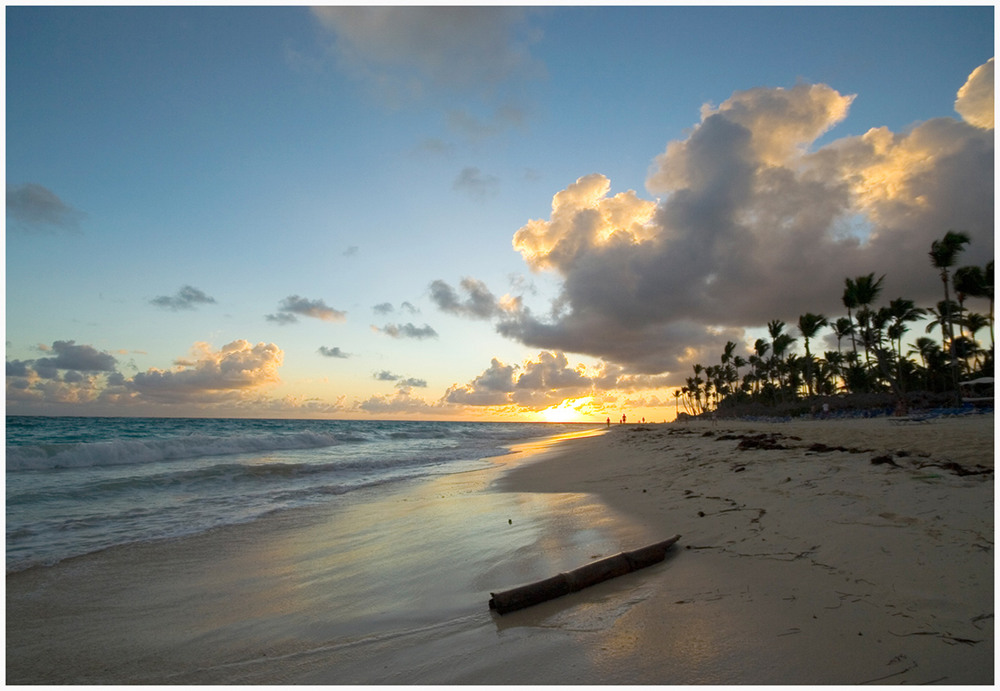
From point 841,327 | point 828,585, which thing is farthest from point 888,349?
point 828,585

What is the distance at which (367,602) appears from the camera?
4.53m

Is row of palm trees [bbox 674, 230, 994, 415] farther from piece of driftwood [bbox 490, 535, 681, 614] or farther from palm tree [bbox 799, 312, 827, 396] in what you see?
piece of driftwood [bbox 490, 535, 681, 614]

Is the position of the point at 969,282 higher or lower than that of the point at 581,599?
higher

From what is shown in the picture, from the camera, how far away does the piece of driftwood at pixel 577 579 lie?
3.80 meters

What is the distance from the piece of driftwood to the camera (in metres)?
3.80

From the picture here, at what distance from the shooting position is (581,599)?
3.95 meters

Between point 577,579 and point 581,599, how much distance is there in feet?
→ 0.60

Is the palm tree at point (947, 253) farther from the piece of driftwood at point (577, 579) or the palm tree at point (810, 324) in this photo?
the piece of driftwood at point (577, 579)

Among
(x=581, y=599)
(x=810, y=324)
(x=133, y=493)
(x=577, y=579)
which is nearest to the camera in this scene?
(x=581, y=599)

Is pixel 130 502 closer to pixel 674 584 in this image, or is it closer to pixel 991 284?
pixel 674 584

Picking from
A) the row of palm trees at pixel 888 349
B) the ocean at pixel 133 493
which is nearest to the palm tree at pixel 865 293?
the row of palm trees at pixel 888 349

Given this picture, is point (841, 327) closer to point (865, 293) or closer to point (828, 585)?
point (865, 293)

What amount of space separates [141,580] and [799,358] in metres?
92.0

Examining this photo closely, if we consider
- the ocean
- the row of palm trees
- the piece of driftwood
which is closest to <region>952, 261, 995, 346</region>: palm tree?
the row of palm trees
